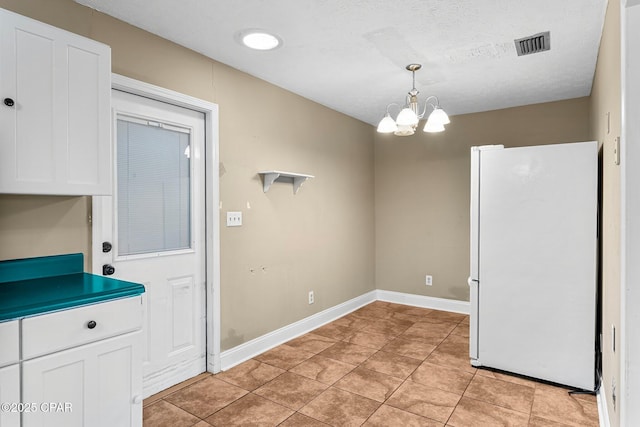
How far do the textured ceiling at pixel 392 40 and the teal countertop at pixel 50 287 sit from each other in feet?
4.79

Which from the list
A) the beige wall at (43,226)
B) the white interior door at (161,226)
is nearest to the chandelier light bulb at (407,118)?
the white interior door at (161,226)

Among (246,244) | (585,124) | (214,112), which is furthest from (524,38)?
(246,244)

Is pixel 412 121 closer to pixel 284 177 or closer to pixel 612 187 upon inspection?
pixel 612 187

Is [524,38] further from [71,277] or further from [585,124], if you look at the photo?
[71,277]

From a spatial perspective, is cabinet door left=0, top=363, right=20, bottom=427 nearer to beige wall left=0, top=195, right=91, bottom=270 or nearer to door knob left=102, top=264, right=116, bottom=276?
beige wall left=0, top=195, right=91, bottom=270

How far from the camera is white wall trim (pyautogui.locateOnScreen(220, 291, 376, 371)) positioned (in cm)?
298

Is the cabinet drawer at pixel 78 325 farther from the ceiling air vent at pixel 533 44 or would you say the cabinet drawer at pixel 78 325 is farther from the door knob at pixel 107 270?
the ceiling air vent at pixel 533 44

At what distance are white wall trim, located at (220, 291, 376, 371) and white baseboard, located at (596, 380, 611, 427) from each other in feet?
7.82

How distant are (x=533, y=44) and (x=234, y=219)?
2.54 m

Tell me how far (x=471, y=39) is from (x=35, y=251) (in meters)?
2.90

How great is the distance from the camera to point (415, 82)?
11.1 ft

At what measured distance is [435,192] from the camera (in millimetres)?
4660

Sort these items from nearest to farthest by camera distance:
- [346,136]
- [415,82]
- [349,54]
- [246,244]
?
[349,54]
[246,244]
[415,82]
[346,136]

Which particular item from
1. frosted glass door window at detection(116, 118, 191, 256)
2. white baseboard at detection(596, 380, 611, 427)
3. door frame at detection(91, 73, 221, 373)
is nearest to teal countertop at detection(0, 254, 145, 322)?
frosted glass door window at detection(116, 118, 191, 256)
